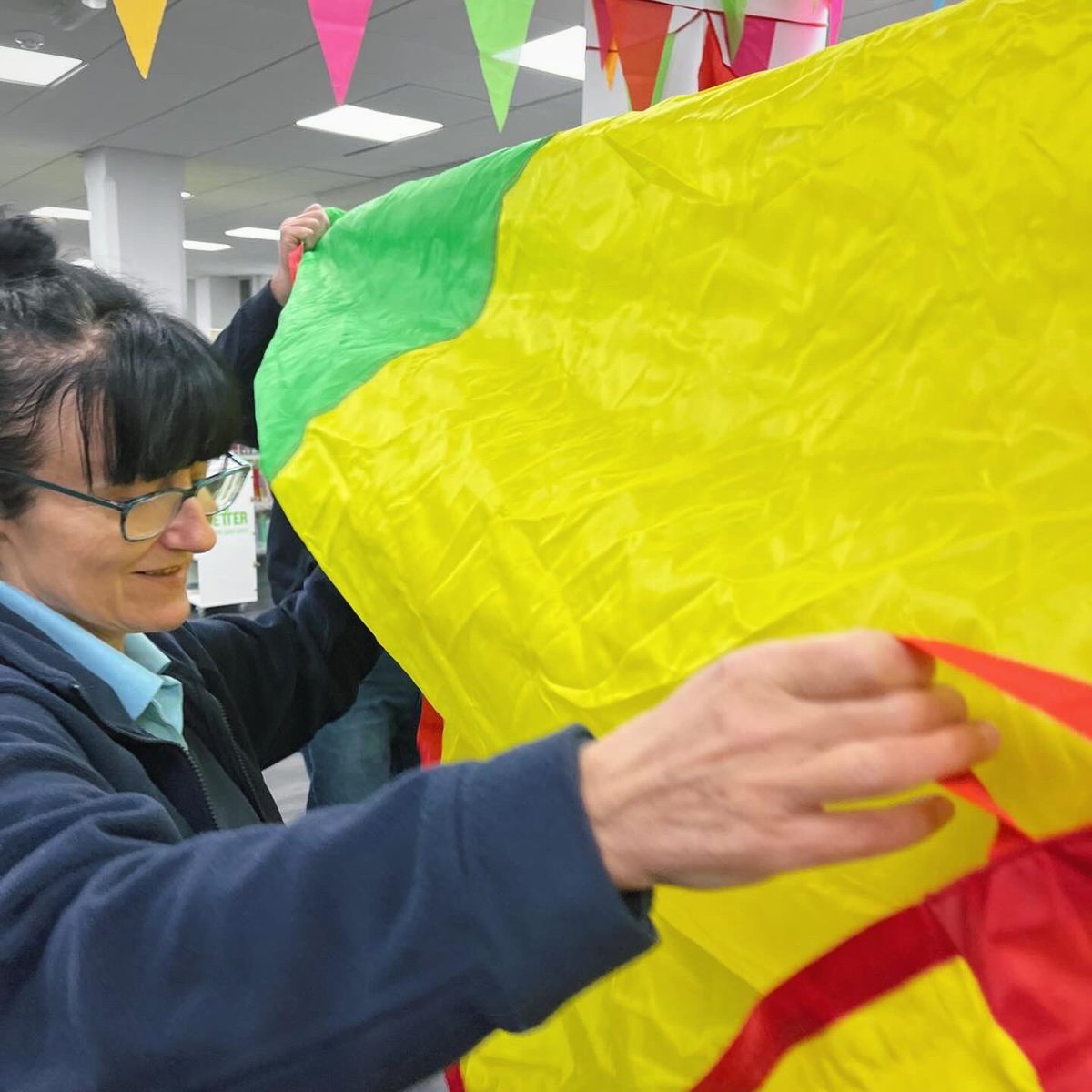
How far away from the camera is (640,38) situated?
1142mm

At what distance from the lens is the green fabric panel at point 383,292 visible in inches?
32.5

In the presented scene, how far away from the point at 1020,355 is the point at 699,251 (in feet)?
0.73

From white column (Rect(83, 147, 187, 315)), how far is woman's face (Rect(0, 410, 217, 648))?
15.6 feet

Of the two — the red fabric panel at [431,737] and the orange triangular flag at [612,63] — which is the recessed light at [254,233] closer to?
the orange triangular flag at [612,63]

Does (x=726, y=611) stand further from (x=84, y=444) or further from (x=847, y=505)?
(x=84, y=444)

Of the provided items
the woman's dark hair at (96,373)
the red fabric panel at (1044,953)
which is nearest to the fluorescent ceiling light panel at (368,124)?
the woman's dark hair at (96,373)

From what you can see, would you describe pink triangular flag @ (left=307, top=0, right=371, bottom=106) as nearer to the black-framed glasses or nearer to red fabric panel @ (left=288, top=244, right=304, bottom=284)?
red fabric panel @ (left=288, top=244, right=304, bottom=284)

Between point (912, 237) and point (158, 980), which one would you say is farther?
point (912, 237)

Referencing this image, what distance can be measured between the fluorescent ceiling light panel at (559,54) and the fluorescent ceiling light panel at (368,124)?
3.20ft

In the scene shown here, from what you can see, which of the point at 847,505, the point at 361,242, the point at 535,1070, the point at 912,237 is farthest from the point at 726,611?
the point at 361,242

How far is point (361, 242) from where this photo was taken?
1023 mm

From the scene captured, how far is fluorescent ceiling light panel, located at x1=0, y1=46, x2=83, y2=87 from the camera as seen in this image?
11.8 feet

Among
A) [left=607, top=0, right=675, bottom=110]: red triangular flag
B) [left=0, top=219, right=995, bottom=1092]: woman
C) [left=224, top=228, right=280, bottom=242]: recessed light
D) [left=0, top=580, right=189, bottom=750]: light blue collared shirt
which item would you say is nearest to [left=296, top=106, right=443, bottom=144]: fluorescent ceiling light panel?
[left=224, top=228, right=280, bottom=242]: recessed light

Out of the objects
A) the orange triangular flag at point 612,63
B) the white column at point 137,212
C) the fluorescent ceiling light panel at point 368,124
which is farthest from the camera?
the white column at point 137,212
